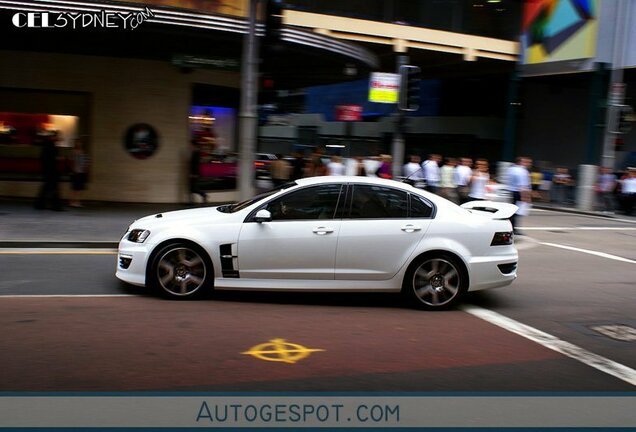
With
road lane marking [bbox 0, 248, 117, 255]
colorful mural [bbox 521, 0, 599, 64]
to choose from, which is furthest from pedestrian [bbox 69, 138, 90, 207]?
colorful mural [bbox 521, 0, 599, 64]

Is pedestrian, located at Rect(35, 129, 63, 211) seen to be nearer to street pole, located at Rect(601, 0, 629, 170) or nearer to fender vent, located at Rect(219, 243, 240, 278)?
fender vent, located at Rect(219, 243, 240, 278)

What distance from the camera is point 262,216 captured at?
7.22 meters

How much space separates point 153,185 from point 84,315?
1120cm

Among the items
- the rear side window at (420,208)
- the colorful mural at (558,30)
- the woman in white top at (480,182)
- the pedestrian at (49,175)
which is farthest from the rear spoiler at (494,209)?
the colorful mural at (558,30)

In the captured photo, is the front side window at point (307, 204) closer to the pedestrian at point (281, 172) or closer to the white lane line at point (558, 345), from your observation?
the white lane line at point (558, 345)

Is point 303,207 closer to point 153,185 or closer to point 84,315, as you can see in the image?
point 84,315

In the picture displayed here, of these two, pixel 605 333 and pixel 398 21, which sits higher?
pixel 398 21

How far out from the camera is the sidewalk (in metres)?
10.8

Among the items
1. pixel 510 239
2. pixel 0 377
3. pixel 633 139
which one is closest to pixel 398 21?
pixel 633 139

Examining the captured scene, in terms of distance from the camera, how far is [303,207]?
24.5 ft

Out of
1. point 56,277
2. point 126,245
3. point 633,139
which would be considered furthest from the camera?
point 633,139

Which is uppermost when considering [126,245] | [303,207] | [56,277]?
[303,207]

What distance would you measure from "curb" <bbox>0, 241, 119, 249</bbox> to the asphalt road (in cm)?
122

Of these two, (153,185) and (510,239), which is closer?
(510,239)
